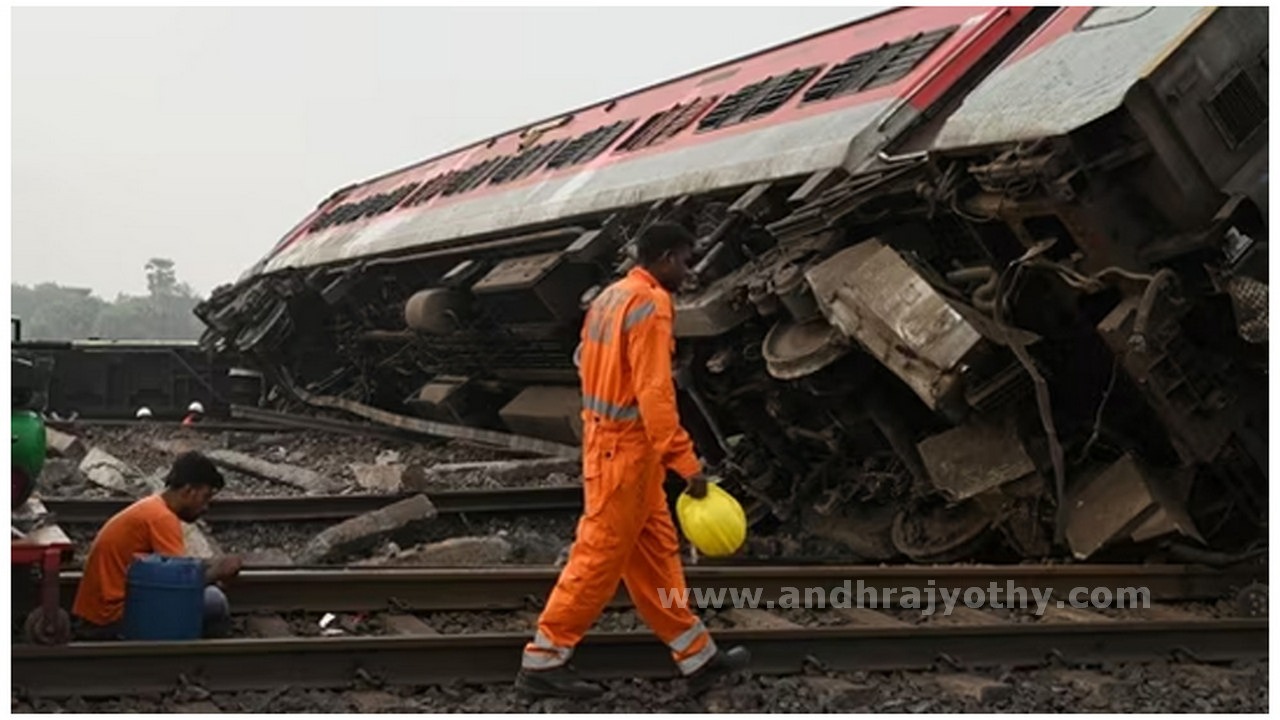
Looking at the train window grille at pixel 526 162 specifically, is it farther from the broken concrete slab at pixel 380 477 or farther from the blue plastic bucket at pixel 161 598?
the blue plastic bucket at pixel 161 598

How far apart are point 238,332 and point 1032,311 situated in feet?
40.1

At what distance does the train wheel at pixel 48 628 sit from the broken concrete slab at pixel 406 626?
1.15 metres

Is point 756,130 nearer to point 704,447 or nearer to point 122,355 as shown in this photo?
point 704,447

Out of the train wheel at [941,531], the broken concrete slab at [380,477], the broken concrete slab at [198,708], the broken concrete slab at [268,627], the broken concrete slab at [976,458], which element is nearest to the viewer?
the broken concrete slab at [198,708]

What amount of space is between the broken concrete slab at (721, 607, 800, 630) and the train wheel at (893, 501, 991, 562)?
1.29 metres

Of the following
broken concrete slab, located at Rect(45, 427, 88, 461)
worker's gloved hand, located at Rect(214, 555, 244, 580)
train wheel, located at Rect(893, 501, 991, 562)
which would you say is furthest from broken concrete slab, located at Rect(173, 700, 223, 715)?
broken concrete slab, located at Rect(45, 427, 88, 461)

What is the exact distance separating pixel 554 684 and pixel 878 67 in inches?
196

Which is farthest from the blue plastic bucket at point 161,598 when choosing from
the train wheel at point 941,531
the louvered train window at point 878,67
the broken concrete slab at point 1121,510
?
the louvered train window at point 878,67

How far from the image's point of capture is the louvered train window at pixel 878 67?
7711mm

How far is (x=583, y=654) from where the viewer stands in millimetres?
4445

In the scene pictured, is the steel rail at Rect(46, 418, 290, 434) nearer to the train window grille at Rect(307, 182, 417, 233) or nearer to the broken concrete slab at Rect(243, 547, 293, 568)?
the train window grille at Rect(307, 182, 417, 233)

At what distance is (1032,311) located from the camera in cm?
592

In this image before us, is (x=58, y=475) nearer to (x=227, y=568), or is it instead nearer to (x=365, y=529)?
(x=365, y=529)

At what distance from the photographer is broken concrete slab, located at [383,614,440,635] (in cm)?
→ 492
